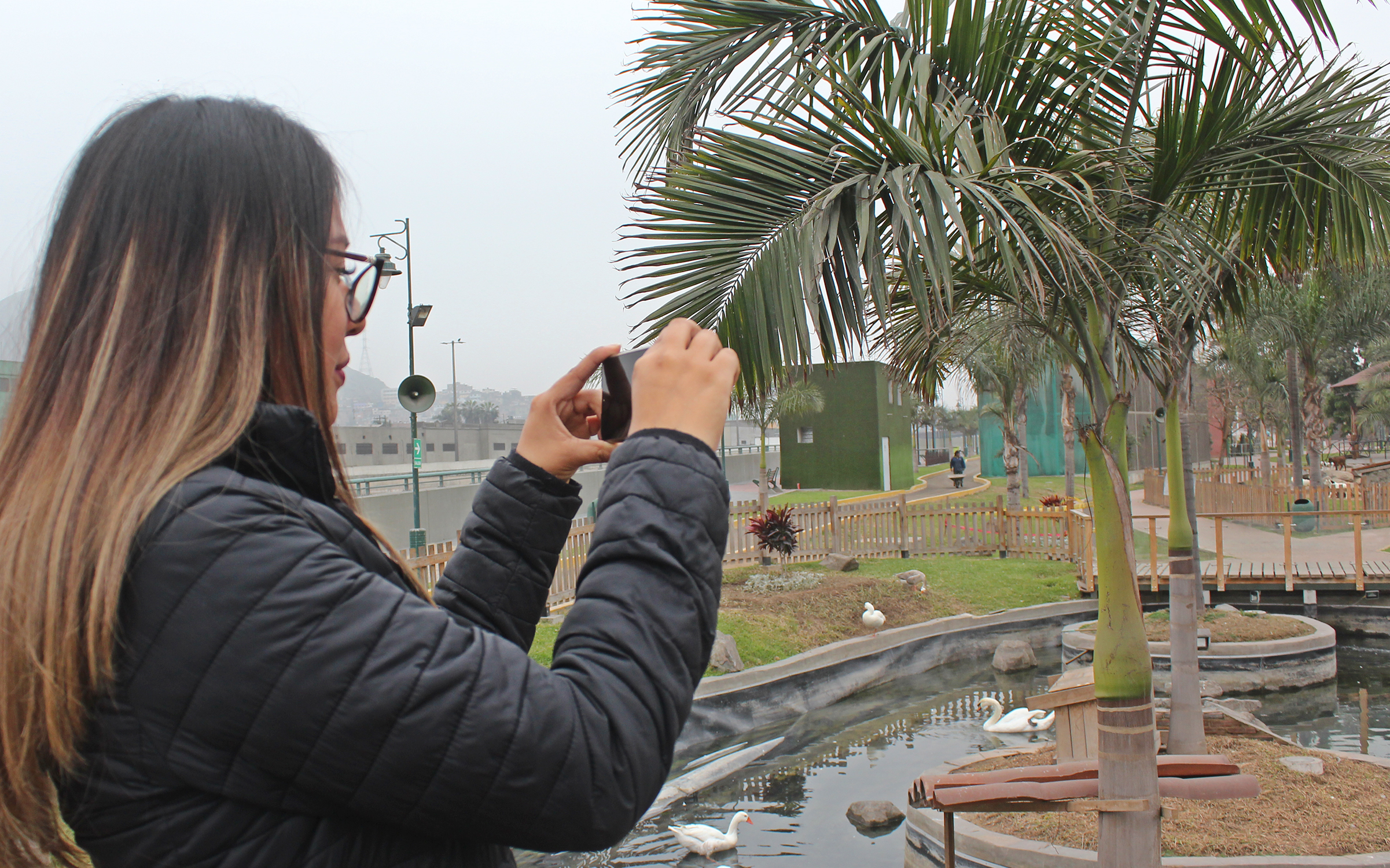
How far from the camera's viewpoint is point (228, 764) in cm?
77

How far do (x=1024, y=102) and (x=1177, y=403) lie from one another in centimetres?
280

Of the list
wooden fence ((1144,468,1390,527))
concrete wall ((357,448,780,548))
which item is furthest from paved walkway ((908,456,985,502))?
concrete wall ((357,448,780,548))

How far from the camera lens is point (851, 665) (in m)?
10.3

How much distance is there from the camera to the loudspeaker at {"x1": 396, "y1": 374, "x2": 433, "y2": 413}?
544 inches

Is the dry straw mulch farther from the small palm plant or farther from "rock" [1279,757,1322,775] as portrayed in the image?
the small palm plant

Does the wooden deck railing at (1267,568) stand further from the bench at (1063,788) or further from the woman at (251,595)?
the woman at (251,595)

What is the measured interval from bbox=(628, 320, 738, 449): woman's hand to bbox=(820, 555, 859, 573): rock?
1473 cm

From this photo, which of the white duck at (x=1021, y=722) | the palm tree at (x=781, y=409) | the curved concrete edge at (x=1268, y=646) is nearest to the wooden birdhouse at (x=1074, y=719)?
the white duck at (x=1021, y=722)

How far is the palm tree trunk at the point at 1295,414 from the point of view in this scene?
20609 millimetres

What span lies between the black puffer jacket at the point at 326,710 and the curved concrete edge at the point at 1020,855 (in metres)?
4.44

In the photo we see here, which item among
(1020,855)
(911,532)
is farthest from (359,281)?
(911,532)

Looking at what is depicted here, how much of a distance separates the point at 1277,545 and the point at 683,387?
19.8 meters

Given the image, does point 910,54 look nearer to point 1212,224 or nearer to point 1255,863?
point 1212,224

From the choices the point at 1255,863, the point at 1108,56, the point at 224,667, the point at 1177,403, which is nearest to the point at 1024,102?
the point at 1108,56
